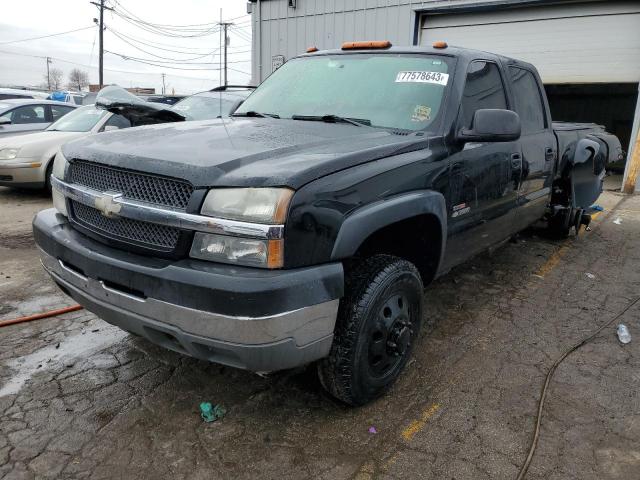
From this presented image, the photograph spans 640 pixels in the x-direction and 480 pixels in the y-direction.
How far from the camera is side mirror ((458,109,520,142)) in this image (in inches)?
117

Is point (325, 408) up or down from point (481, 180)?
down

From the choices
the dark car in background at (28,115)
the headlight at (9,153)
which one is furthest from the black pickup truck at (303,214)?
the dark car in background at (28,115)

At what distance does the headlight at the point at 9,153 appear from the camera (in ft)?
26.0

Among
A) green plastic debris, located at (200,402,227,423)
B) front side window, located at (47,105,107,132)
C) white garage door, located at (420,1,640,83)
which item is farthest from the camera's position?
white garage door, located at (420,1,640,83)

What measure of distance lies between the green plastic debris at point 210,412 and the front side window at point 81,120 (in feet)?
23.6

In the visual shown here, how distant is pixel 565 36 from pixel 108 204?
10706 mm

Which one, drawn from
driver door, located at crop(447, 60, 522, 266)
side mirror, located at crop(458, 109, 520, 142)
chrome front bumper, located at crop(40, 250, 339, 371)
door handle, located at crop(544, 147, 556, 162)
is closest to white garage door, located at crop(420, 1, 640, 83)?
door handle, located at crop(544, 147, 556, 162)

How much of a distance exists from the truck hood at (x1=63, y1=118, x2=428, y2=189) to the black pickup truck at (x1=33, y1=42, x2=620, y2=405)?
10 millimetres

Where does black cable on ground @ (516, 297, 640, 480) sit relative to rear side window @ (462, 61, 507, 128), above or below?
below

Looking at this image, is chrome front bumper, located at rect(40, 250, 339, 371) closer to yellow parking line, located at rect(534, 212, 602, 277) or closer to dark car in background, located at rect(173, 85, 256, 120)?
yellow parking line, located at rect(534, 212, 602, 277)

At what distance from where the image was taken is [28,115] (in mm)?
10516

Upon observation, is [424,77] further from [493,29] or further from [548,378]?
[493,29]

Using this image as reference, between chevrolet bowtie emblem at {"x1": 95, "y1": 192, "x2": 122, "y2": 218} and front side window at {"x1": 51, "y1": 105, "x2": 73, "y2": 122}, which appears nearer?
chevrolet bowtie emblem at {"x1": 95, "y1": 192, "x2": 122, "y2": 218}

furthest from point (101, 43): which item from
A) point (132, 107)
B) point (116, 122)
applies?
point (132, 107)
